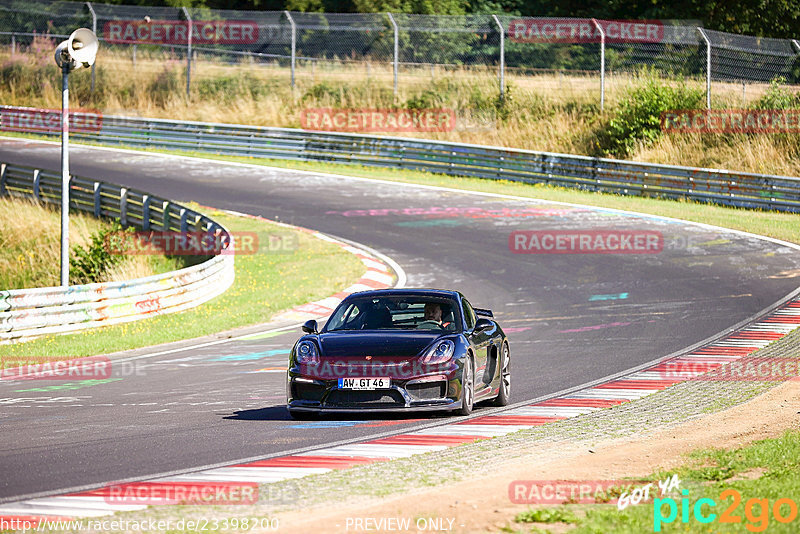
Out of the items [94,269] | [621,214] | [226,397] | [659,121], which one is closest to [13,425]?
[226,397]

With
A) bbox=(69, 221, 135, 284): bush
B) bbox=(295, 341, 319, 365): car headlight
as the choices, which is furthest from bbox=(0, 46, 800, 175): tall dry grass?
bbox=(295, 341, 319, 365): car headlight

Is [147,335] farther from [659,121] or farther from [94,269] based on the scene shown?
[659,121]

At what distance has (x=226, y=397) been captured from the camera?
1224 centimetres

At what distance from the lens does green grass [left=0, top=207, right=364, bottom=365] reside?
16.9 metres

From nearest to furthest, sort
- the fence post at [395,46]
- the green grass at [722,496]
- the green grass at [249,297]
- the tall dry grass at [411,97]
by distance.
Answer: the green grass at [722,496], the green grass at [249,297], the tall dry grass at [411,97], the fence post at [395,46]

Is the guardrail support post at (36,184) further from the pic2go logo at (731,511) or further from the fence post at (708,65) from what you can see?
the pic2go logo at (731,511)

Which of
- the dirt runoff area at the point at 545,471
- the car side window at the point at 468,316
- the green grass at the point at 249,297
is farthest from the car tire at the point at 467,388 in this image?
the green grass at the point at 249,297

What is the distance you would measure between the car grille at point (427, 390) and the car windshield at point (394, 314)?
93cm

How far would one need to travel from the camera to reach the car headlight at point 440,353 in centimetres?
1043

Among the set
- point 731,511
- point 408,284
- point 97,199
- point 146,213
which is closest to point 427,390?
point 731,511

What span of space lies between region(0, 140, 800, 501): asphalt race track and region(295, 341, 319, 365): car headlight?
0.59 meters

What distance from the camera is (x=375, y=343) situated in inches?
419

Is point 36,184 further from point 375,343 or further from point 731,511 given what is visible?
point 731,511

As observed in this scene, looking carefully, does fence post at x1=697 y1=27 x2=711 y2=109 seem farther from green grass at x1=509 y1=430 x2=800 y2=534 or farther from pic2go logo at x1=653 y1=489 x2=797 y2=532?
pic2go logo at x1=653 y1=489 x2=797 y2=532
